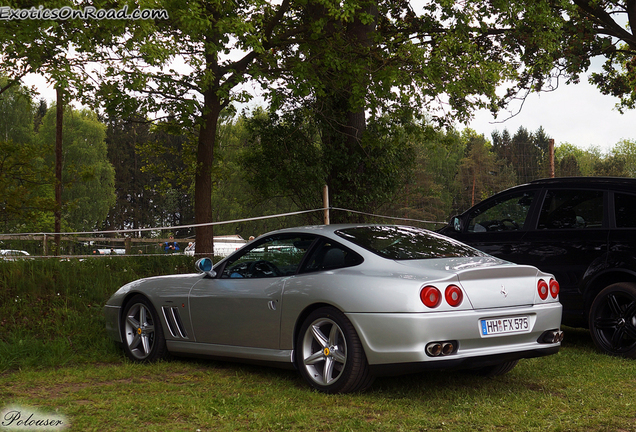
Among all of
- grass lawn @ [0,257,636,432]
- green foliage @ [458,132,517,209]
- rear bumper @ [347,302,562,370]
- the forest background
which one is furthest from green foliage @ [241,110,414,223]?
green foliage @ [458,132,517,209]

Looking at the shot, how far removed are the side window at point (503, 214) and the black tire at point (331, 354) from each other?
145 inches

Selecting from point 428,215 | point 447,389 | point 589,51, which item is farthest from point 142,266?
point 428,215

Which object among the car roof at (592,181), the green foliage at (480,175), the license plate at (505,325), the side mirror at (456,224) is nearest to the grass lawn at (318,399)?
the license plate at (505,325)

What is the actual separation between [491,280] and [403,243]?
36.3 inches

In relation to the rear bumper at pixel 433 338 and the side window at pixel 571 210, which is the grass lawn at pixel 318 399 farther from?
the side window at pixel 571 210

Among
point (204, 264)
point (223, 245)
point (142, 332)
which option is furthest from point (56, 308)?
point (223, 245)

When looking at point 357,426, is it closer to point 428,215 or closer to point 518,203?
point 518,203

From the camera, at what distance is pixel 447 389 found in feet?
18.0

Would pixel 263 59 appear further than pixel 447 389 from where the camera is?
Yes

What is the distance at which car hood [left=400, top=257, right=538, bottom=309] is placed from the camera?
5027mm

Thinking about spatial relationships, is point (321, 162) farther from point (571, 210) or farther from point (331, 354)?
point (331, 354)

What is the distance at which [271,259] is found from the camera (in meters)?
6.24

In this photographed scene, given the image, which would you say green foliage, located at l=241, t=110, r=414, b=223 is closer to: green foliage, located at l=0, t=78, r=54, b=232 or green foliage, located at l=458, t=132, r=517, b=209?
green foliage, located at l=0, t=78, r=54, b=232

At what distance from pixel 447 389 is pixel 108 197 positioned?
63.4 meters
